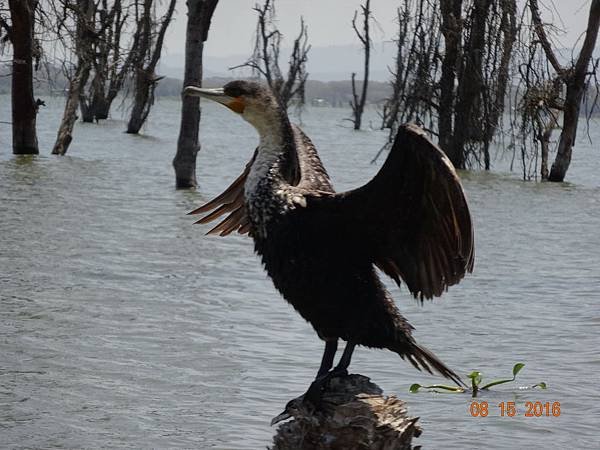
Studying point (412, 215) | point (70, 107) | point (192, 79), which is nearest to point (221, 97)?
point (412, 215)

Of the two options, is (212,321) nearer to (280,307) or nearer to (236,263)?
(280,307)

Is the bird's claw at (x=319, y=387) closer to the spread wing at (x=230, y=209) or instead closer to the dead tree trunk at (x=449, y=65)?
the spread wing at (x=230, y=209)

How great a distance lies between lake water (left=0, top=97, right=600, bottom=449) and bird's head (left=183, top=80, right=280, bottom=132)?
4.63 ft

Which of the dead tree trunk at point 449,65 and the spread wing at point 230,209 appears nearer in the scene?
the spread wing at point 230,209

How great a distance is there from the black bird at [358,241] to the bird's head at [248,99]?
0.15ft

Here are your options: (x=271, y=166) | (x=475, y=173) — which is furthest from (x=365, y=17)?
(x=271, y=166)

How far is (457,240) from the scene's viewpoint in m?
3.72

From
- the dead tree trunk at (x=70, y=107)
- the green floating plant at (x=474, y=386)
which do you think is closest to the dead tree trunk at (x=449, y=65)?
the dead tree trunk at (x=70, y=107)

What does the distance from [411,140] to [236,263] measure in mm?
5481

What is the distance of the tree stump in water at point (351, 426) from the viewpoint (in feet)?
10.8

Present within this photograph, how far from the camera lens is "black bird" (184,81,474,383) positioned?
12.2 ft

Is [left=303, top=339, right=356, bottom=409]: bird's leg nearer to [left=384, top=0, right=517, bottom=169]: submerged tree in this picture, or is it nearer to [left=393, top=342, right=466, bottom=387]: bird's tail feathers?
[left=393, top=342, right=466, bottom=387]: bird's tail feathers

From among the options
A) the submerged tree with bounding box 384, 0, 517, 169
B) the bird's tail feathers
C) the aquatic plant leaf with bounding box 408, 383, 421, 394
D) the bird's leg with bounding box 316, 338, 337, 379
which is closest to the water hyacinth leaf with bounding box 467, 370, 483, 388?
the aquatic plant leaf with bounding box 408, 383, 421, 394

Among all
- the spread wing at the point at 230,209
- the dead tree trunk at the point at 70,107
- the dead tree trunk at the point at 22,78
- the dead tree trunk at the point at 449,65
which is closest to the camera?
the spread wing at the point at 230,209
